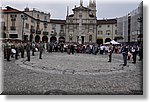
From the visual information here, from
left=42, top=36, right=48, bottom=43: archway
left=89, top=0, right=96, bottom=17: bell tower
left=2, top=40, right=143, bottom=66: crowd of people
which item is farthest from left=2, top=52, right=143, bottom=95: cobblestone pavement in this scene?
left=89, top=0, right=96, bottom=17: bell tower

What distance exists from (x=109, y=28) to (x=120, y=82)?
2.74 feet

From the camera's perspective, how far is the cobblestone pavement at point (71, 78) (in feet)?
8.63

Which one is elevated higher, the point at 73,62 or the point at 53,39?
the point at 53,39

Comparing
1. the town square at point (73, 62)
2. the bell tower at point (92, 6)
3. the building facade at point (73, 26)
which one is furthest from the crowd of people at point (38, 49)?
the bell tower at point (92, 6)

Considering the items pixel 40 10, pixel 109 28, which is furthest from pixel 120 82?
pixel 40 10

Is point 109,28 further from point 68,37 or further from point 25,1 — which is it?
point 25,1

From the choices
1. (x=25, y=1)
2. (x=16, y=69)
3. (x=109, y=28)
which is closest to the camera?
(x=25, y=1)

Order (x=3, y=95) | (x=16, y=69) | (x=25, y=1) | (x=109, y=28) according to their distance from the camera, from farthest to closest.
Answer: (x=109, y=28)
(x=16, y=69)
(x=25, y=1)
(x=3, y=95)

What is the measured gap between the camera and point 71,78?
2779 mm

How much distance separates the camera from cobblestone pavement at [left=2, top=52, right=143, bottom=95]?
2.63 m

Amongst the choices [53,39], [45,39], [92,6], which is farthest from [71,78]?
[92,6]

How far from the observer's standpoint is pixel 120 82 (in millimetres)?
2746

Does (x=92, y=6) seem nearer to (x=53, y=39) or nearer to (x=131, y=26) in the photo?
(x=131, y=26)

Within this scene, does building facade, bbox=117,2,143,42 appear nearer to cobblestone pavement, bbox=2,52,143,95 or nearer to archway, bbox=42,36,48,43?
cobblestone pavement, bbox=2,52,143,95
